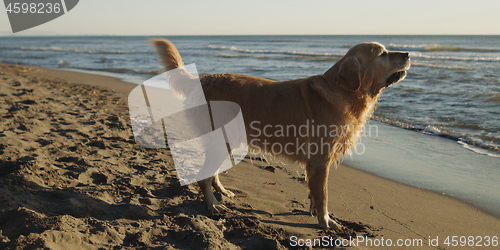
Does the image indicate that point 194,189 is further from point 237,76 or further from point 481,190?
point 481,190

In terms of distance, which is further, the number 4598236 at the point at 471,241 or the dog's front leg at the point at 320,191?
the dog's front leg at the point at 320,191

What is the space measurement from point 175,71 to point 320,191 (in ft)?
6.74

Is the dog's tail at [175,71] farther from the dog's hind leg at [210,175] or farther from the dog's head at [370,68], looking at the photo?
the dog's head at [370,68]

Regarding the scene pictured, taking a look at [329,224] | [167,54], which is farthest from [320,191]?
[167,54]

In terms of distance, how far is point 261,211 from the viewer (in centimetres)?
352

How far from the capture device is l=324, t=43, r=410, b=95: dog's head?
10.5ft

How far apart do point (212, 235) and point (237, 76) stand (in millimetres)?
1744

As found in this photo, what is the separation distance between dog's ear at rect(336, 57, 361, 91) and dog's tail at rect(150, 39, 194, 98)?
62.3 inches

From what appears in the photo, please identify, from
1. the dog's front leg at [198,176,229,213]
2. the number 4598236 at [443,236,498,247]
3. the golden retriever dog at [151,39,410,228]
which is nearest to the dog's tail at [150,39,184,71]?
the golden retriever dog at [151,39,410,228]

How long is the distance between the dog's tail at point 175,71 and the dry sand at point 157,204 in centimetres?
114

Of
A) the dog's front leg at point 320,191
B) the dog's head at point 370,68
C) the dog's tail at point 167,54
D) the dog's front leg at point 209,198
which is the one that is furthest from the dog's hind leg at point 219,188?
the dog's head at point 370,68

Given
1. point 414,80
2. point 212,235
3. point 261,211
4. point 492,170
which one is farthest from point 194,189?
point 414,80

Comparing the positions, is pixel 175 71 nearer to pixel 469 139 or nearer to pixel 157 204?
pixel 157 204

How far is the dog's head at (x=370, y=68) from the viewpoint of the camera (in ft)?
10.5
